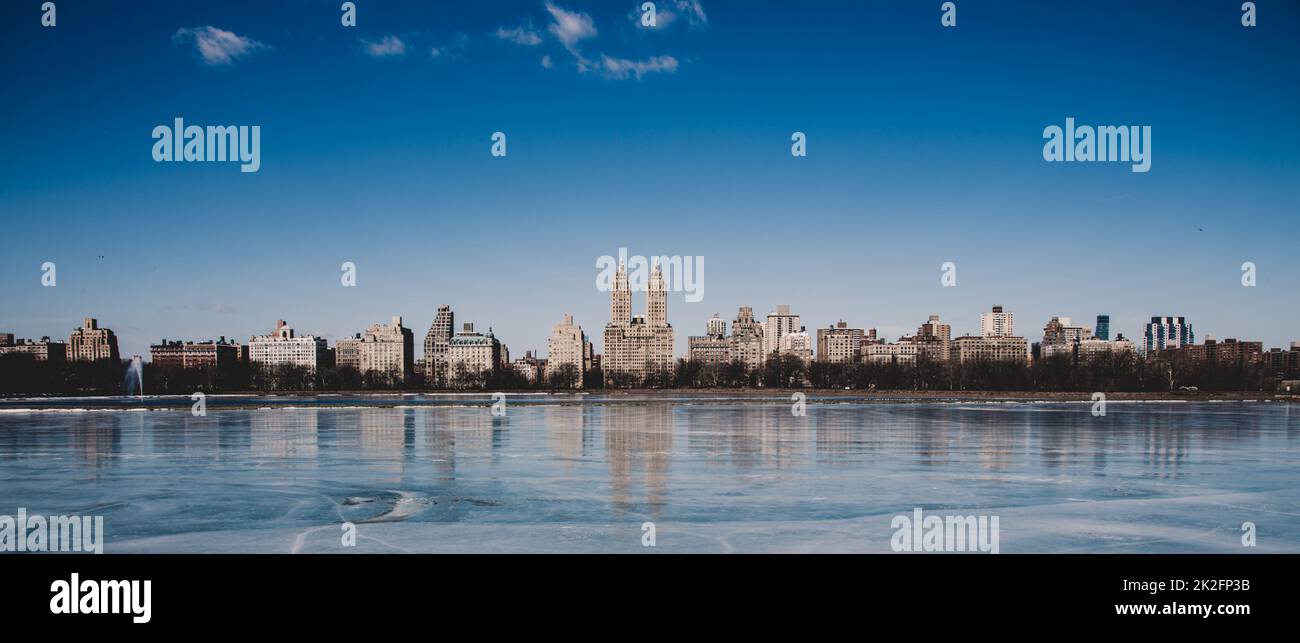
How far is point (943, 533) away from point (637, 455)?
10.6 meters

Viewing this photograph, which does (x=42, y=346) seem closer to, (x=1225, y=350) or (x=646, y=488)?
(x=646, y=488)

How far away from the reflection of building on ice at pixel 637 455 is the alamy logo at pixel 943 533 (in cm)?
352

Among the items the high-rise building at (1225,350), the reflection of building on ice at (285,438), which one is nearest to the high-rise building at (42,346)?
the reflection of building on ice at (285,438)

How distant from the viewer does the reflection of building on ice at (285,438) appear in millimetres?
21188

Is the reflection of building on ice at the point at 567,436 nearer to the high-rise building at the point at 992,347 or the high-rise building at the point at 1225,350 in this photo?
the high-rise building at the point at 1225,350

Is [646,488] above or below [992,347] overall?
below

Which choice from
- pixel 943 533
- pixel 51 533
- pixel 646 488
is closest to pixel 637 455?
pixel 646 488

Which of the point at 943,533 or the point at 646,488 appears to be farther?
the point at 646,488

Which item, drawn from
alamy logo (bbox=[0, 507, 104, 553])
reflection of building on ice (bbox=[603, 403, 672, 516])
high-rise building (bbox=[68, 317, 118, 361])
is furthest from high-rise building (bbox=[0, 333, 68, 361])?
alamy logo (bbox=[0, 507, 104, 553])

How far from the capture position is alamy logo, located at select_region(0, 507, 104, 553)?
10859mm

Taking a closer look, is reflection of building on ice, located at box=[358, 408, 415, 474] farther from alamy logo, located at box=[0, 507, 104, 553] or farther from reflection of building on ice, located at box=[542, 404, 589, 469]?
alamy logo, located at box=[0, 507, 104, 553]

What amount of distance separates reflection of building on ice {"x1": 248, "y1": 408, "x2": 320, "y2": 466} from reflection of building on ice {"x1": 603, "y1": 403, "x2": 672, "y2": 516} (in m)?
6.98

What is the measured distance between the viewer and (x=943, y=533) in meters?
11.5
